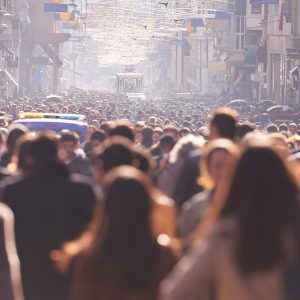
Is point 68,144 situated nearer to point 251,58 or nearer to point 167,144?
point 167,144

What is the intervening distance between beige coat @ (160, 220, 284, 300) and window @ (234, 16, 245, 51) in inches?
3980

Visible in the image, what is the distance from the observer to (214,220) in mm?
5059

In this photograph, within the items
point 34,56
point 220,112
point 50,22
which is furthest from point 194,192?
point 50,22

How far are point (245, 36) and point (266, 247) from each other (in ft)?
314

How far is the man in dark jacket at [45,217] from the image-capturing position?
7.08 meters

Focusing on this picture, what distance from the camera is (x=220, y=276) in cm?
489

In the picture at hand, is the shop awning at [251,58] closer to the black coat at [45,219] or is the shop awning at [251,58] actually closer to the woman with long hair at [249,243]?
the black coat at [45,219]

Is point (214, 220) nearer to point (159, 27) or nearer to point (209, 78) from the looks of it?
point (159, 27)

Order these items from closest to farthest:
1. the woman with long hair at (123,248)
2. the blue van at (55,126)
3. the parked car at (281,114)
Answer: the woman with long hair at (123,248) → the blue van at (55,126) → the parked car at (281,114)

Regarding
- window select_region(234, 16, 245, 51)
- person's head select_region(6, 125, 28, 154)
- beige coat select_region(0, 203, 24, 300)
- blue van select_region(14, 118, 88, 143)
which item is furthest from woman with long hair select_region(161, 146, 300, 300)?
window select_region(234, 16, 245, 51)

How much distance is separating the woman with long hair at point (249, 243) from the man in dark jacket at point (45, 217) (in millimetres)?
2179

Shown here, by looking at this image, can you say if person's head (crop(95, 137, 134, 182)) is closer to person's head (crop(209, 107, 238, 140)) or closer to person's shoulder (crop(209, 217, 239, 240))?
person's shoulder (crop(209, 217, 239, 240))

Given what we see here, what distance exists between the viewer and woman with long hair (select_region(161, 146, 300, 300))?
4.82m

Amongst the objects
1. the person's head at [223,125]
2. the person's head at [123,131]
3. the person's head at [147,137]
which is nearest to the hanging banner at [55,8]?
the person's head at [147,137]
